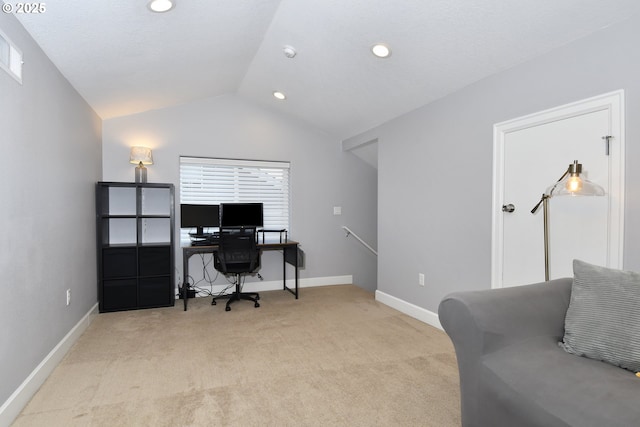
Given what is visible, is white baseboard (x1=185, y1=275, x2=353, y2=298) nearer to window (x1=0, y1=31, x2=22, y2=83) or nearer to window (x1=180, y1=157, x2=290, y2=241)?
window (x1=180, y1=157, x2=290, y2=241)

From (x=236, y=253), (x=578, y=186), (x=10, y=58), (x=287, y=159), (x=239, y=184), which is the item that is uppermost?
(x=10, y=58)

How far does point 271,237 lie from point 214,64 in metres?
2.40

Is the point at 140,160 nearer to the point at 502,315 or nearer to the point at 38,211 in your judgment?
the point at 38,211

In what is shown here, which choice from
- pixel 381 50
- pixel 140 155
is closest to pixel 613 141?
pixel 381 50

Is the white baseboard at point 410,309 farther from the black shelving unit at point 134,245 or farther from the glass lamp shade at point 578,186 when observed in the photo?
the black shelving unit at point 134,245

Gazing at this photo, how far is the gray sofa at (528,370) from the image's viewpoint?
1.16 meters

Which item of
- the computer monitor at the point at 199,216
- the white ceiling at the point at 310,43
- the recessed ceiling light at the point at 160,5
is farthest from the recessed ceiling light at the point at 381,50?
the computer monitor at the point at 199,216

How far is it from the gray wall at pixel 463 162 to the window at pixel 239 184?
4.66 ft

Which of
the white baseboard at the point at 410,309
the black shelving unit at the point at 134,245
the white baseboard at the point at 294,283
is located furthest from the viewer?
the white baseboard at the point at 294,283

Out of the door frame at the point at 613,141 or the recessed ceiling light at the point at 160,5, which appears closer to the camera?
the door frame at the point at 613,141

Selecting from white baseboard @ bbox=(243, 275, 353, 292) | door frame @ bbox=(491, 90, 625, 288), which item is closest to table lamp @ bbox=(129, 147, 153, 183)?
white baseboard @ bbox=(243, 275, 353, 292)

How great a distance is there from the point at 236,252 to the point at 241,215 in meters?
0.66

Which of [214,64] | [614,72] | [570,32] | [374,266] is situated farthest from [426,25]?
[374,266]

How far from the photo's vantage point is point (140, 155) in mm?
4055
